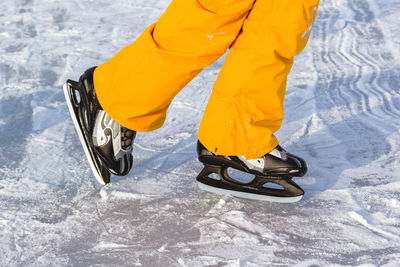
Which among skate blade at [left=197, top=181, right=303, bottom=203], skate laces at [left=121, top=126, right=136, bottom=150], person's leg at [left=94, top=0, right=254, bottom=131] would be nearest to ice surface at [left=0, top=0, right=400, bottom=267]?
skate blade at [left=197, top=181, right=303, bottom=203]

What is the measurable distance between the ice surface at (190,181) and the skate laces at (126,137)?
0.14 m

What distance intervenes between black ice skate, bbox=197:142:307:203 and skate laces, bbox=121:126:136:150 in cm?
21

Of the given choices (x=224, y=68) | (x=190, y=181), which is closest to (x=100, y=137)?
(x=190, y=181)

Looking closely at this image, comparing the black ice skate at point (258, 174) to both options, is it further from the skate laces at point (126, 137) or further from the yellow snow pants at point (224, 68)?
the skate laces at point (126, 137)

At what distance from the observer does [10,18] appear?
3.29 metres

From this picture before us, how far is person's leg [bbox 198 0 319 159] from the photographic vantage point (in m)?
1.48

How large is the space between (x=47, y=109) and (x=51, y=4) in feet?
5.02

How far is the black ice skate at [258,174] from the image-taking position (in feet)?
5.49

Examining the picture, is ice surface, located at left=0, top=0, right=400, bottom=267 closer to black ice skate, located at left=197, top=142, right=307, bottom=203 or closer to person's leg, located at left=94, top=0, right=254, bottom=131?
black ice skate, located at left=197, top=142, right=307, bottom=203

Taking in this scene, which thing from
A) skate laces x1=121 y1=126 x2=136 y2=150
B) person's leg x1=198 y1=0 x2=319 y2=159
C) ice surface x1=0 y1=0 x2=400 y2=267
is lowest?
ice surface x1=0 y1=0 x2=400 y2=267

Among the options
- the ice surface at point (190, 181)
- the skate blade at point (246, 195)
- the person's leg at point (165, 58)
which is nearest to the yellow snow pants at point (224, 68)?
the person's leg at point (165, 58)

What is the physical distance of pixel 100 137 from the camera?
1.69 metres

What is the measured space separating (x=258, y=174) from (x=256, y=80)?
32 cm

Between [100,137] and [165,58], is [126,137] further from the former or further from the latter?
[165,58]
